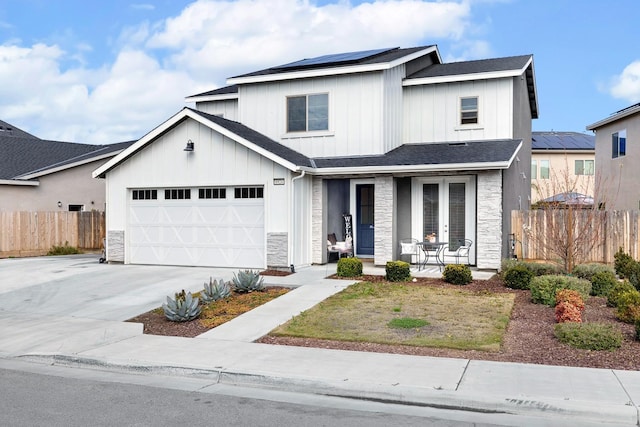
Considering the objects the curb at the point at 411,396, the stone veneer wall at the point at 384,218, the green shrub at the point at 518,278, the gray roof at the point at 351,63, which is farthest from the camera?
the gray roof at the point at 351,63

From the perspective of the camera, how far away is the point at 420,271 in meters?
17.2

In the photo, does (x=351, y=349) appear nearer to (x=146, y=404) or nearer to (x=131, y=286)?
(x=146, y=404)

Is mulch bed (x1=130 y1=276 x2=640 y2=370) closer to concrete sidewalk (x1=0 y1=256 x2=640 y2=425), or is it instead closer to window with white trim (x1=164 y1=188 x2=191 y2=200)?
concrete sidewalk (x1=0 y1=256 x2=640 y2=425)

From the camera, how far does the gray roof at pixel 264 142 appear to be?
1780 centimetres

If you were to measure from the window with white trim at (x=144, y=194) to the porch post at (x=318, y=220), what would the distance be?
16.5 feet

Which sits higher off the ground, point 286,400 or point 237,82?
point 237,82

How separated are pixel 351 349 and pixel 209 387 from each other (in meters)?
2.47

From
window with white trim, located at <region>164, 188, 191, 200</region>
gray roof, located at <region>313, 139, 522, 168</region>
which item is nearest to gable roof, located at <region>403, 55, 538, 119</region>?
gray roof, located at <region>313, 139, 522, 168</region>

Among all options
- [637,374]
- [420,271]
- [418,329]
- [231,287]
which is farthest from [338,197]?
[637,374]

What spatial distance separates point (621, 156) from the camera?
28.1m

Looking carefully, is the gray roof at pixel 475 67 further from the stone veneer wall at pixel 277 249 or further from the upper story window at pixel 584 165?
the upper story window at pixel 584 165

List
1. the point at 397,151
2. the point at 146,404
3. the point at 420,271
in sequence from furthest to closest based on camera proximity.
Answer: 1. the point at 397,151
2. the point at 420,271
3. the point at 146,404

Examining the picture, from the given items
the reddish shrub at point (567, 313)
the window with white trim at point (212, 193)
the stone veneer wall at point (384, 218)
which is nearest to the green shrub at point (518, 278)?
the reddish shrub at point (567, 313)

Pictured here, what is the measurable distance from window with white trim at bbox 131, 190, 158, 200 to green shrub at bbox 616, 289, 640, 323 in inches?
537
